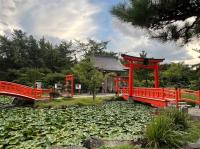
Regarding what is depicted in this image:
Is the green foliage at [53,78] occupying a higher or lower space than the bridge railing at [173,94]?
higher

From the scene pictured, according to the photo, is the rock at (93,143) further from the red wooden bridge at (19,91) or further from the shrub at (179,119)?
the red wooden bridge at (19,91)

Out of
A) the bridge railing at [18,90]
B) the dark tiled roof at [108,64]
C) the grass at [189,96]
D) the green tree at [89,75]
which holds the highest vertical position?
the dark tiled roof at [108,64]

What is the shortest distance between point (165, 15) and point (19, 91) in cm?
1374

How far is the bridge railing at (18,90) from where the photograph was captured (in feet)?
62.5

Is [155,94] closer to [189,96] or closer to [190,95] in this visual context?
[189,96]

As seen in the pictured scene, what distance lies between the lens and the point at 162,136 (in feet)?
20.1

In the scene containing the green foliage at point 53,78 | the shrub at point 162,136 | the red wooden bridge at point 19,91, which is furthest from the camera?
the green foliage at point 53,78

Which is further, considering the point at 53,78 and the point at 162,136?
the point at 53,78

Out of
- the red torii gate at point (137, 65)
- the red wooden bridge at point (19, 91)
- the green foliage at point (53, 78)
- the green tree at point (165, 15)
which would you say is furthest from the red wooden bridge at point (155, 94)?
the green foliage at point (53, 78)

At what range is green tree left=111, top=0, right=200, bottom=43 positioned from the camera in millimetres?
7978

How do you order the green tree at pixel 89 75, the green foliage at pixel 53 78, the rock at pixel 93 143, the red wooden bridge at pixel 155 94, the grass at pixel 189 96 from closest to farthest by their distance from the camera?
the rock at pixel 93 143 → the red wooden bridge at pixel 155 94 → the grass at pixel 189 96 → the green tree at pixel 89 75 → the green foliage at pixel 53 78

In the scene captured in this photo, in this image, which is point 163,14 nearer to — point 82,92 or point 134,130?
point 134,130

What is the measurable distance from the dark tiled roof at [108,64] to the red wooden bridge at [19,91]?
1531cm

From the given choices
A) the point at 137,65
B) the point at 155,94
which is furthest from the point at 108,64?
the point at 155,94
